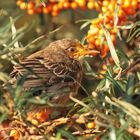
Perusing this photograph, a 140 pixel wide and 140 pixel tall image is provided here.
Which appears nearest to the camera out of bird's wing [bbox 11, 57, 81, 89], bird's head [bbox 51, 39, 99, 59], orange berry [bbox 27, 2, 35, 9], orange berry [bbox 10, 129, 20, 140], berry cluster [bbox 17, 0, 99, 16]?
orange berry [bbox 10, 129, 20, 140]

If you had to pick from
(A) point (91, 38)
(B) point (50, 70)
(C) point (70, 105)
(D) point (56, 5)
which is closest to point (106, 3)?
(A) point (91, 38)

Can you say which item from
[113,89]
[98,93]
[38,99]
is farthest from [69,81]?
[38,99]

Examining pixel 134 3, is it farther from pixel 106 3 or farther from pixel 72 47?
pixel 72 47

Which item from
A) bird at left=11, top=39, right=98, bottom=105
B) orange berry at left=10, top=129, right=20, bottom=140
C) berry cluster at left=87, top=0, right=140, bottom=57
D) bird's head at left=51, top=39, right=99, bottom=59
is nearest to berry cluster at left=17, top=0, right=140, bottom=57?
berry cluster at left=87, top=0, right=140, bottom=57

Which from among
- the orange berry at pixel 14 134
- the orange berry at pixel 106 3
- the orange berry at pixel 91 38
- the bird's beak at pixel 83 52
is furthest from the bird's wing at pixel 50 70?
the orange berry at pixel 14 134

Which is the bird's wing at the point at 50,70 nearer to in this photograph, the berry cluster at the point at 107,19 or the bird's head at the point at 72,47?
the bird's head at the point at 72,47

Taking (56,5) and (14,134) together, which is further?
(56,5)

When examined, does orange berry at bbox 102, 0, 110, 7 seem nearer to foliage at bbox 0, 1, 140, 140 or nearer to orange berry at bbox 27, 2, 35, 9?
orange berry at bbox 27, 2, 35, 9

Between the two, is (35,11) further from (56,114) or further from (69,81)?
(56,114)
